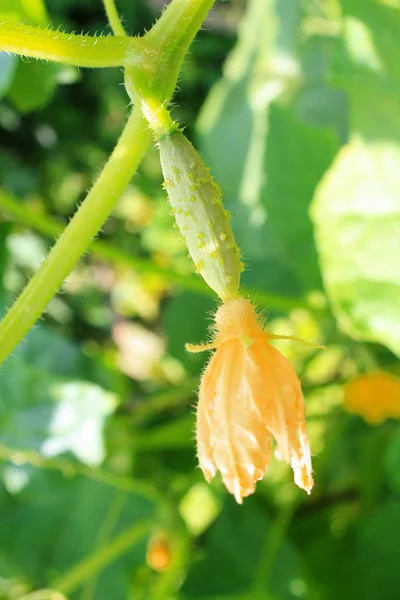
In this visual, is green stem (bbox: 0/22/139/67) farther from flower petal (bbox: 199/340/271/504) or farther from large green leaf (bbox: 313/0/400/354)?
large green leaf (bbox: 313/0/400/354)

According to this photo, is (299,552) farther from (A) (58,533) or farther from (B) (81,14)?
(B) (81,14)

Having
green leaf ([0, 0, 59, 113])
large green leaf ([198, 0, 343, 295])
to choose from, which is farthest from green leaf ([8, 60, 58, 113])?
large green leaf ([198, 0, 343, 295])

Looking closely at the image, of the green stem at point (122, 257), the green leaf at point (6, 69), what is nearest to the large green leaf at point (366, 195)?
the green stem at point (122, 257)

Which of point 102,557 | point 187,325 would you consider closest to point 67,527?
point 102,557

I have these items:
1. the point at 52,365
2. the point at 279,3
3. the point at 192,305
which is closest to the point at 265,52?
the point at 279,3

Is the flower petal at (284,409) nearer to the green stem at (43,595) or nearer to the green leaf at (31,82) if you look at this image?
the green leaf at (31,82)

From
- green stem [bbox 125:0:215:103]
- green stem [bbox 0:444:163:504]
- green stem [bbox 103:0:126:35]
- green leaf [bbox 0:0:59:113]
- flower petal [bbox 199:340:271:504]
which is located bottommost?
green stem [bbox 0:444:163:504]

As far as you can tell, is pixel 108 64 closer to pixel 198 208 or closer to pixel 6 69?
pixel 198 208
